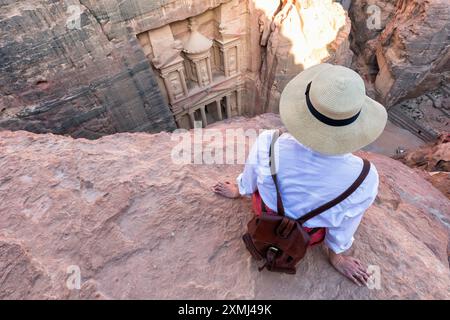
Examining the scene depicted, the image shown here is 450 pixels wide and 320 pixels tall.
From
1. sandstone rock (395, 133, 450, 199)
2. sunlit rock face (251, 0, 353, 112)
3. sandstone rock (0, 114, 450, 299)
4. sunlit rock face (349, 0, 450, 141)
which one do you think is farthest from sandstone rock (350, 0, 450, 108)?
sandstone rock (0, 114, 450, 299)

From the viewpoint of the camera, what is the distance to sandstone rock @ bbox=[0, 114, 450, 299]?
1.67 meters

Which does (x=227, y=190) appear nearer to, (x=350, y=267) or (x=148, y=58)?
(x=350, y=267)

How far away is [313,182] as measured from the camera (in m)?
1.33

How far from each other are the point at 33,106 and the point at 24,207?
4324mm

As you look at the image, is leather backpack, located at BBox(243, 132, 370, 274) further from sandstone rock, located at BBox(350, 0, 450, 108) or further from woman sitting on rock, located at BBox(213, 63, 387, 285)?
A: sandstone rock, located at BBox(350, 0, 450, 108)

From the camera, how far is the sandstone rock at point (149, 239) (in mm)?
1667

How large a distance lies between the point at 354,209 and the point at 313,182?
254 mm

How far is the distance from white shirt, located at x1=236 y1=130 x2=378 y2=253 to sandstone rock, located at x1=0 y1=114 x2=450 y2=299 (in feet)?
1.79

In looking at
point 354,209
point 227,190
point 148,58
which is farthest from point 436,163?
point 148,58

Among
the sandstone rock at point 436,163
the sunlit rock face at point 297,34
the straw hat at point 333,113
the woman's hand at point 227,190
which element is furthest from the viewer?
A: the sunlit rock face at point 297,34

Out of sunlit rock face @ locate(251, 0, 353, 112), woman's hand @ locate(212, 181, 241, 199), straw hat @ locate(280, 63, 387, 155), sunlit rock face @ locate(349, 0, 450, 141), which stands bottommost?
sunlit rock face @ locate(349, 0, 450, 141)

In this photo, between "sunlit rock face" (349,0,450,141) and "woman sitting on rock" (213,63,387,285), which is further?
"sunlit rock face" (349,0,450,141)

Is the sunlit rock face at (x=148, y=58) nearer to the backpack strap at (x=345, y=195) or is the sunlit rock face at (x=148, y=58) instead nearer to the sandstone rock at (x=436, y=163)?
the sandstone rock at (x=436, y=163)

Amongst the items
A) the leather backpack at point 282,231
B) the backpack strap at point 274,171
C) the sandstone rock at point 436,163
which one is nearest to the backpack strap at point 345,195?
the leather backpack at point 282,231
